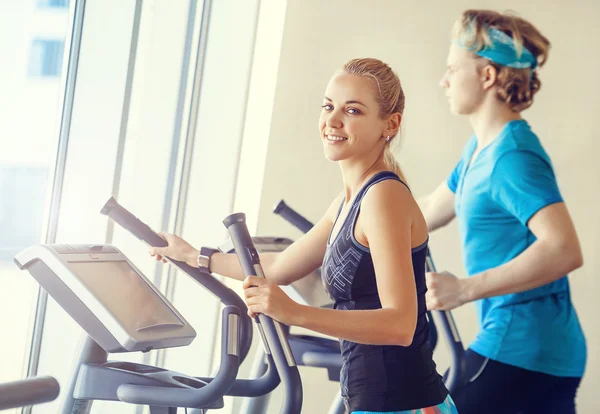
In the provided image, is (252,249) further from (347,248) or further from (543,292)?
(543,292)

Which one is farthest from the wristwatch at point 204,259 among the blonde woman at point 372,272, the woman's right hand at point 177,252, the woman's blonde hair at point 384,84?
the woman's blonde hair at point 384,84

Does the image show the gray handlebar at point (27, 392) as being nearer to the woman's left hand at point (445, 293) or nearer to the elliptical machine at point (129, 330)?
the elliptical machine at point (129, 330)

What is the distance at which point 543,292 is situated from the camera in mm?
2037

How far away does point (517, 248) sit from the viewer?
204 cm

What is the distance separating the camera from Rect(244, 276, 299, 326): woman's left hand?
4.27ft

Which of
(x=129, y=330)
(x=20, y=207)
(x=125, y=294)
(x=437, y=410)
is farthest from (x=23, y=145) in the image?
(x=437, y=410)

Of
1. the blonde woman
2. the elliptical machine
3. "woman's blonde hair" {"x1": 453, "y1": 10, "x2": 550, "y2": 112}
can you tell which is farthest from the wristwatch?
"woman's blonde hair" {"x1": 453, "y1": 10, "x2": 550, "y2": 112}

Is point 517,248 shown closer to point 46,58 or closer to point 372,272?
point 372,272

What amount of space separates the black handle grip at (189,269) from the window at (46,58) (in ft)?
1.80

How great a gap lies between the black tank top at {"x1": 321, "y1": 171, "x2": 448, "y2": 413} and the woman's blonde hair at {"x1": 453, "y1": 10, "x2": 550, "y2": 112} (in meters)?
0.89

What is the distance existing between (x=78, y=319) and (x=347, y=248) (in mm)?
500

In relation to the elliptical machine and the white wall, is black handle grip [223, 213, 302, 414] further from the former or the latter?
the white wall

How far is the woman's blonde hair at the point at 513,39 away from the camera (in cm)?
215

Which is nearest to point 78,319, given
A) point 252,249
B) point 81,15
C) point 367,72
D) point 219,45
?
point 252,249
